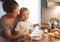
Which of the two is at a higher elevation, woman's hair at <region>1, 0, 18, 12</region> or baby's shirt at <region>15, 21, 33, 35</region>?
woman's hair at <region>1, 0, 18, 12</region>

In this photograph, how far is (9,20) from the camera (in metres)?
1.11

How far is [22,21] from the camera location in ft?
4.23

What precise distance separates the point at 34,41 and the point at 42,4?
1.20 m

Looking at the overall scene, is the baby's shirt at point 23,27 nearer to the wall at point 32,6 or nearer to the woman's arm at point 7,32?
the woman's arm at point 7,32

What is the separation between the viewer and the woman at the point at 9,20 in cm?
109

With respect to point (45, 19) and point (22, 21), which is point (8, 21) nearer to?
point (22, 21)

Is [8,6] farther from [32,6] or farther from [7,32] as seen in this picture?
[32,6]

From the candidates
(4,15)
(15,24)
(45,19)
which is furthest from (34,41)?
(45,19)

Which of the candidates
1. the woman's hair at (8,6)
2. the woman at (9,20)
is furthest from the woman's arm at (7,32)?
the woman's hair at (8,6)

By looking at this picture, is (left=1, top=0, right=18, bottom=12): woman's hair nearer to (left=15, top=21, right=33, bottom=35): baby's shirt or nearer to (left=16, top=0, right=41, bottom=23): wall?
(left=15, top=21, right=33, bottom=35): baby's shirt

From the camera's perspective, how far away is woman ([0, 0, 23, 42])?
109cm

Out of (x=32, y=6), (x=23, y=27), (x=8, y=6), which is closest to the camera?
(x=8, y=6)

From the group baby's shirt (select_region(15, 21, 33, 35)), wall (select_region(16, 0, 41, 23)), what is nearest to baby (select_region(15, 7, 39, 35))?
baby's shirt (select_region(15, 21, 33, 35))

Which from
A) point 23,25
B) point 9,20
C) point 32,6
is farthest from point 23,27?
point 32,6
